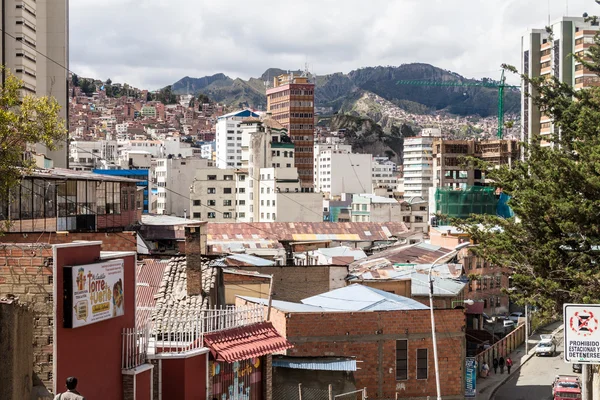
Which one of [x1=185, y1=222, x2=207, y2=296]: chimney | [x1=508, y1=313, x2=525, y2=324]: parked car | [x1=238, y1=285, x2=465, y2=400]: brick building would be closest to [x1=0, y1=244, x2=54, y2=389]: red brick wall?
[x1=185, y1=222, x2=207, y2=296]: chimney

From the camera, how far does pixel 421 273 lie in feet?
133

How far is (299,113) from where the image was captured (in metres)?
180

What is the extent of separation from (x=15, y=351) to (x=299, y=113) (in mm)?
168197

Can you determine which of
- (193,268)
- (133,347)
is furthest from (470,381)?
(133,347)

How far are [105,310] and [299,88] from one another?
6574 inches

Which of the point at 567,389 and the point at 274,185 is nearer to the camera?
the point at 567,389

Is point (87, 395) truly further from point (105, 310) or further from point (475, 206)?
point (475, 206)

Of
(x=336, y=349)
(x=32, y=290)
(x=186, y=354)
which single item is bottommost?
(x=336, y=349)

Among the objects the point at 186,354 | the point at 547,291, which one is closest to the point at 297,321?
the point at 547,291

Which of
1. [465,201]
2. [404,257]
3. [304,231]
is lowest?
[404,257]

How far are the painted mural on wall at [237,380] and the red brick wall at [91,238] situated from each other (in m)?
5.75

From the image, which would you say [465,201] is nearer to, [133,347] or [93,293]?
[133,347]

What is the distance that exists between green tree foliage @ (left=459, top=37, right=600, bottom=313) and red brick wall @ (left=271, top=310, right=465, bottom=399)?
3.66 m

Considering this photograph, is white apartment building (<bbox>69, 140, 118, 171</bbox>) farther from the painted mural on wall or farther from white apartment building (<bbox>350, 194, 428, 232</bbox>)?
the painted mural on wall
